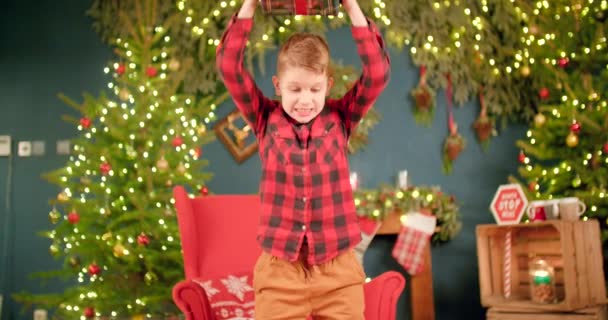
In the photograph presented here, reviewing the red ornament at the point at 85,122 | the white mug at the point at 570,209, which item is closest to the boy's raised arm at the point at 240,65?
the white mug at the point at 570,209

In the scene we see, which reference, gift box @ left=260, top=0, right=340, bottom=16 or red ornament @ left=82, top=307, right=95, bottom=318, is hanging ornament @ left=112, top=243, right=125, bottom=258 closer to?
red ornament @ left=82, top=307, right=95, bottom=318

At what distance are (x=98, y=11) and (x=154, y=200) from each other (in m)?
2.10

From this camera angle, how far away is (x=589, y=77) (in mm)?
4484

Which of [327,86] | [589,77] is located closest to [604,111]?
[589,77]

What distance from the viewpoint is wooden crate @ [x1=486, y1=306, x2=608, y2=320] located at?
3512mm

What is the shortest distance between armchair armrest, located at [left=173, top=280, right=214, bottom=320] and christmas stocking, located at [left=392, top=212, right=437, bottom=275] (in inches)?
100

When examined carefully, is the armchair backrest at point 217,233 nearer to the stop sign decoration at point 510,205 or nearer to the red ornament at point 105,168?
the red ornament at point 105,168

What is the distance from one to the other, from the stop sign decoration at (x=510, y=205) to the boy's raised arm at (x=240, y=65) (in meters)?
2.60

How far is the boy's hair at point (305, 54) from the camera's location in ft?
5.15

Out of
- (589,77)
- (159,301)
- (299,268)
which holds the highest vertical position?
(589,77)

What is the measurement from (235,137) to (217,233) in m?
2.23

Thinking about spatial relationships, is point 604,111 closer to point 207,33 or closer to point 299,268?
point 207,33

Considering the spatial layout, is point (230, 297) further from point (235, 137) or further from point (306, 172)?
point (235, 137)

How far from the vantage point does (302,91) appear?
159 cm
